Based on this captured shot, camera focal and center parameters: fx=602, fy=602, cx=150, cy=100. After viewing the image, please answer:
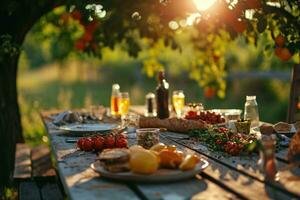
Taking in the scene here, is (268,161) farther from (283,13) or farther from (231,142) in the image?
(283,13)

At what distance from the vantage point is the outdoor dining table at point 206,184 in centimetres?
204

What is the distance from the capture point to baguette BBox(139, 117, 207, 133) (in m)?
3.47

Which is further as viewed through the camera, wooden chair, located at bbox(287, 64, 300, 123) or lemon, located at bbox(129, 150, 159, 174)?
wooden chair, located at bbox(287, 64, 300, 123)

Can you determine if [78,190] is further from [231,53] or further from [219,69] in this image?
[231,53]

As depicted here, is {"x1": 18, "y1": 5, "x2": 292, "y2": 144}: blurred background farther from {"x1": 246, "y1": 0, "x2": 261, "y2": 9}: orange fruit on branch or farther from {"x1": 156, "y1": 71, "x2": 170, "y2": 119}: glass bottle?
{"x1": 246, "y1": 0, "x2": 261, "y2": 9}: orange fruit on branch

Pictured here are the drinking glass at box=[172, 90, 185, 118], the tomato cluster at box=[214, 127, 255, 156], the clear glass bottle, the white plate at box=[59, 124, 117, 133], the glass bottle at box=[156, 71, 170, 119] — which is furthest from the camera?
the drinking glass at box=[172, 90, 185, 118]

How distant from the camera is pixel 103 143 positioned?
2.87 meters

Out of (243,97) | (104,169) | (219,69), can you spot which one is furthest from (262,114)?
(104,169)

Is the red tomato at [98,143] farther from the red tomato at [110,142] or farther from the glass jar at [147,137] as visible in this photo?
the glass jar at [147,137]

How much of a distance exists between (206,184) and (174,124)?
4.67 feet

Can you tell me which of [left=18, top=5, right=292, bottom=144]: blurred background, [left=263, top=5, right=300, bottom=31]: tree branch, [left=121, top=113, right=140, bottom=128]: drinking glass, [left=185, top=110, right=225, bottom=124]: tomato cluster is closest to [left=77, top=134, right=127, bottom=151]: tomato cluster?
[left=121, top=113, right=140, bottom=128]: drinking glass

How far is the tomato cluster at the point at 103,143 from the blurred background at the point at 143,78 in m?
2.21

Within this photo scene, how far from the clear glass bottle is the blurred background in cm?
112

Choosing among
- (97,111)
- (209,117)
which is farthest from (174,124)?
(97,111)
